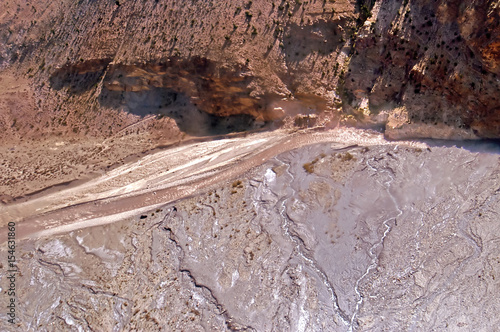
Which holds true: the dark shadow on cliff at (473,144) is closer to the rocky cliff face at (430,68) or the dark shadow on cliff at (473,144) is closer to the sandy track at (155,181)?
the rocky cliff face at (430,68)

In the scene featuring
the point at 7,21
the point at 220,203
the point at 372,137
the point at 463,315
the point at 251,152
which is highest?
the point at 7,21

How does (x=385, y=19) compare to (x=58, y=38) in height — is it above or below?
above

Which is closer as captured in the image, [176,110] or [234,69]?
[234,69]

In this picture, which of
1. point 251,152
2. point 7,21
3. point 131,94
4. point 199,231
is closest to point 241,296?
point 199,231

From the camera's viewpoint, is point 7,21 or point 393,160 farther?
point 7,21

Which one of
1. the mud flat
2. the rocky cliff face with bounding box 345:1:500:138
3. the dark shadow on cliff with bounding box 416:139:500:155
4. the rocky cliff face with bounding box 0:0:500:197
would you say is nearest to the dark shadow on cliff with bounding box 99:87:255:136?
the rocky cliff face with bounding box 0:0:500:197

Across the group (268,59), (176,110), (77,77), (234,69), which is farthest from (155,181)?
(268,59)

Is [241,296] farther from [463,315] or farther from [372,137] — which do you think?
[372,137]

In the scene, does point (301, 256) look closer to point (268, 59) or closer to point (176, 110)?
point (268, 59)
